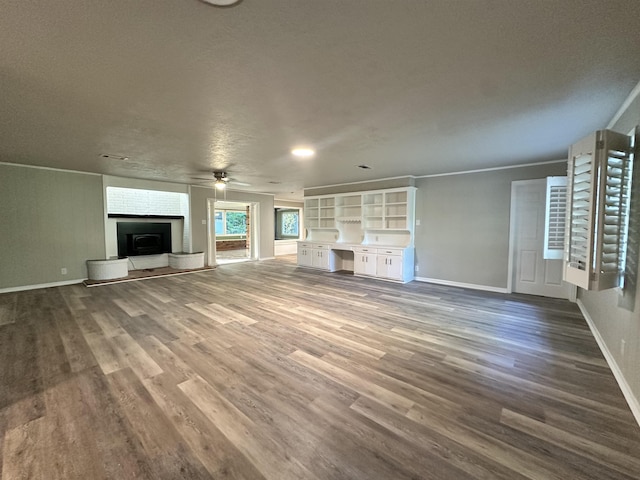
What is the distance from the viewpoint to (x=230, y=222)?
12.6 metres

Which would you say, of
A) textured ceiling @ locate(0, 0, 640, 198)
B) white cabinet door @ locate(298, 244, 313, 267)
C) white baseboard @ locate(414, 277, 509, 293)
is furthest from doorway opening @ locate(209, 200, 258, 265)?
textured ceiling @ locate(0, 0, 640, 198)

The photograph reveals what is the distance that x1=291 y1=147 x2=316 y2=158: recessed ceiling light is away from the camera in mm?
3910

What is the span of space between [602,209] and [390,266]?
416 centimetres

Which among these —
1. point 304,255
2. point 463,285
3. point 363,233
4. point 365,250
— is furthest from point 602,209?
point 304,255

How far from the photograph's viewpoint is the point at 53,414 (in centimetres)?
189

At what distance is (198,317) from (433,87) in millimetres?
3901

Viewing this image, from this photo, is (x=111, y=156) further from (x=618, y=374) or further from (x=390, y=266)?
(x=618, y=374)

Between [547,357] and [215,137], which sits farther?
[215,137]

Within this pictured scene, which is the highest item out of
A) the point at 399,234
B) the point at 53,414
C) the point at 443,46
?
the point at 443,46

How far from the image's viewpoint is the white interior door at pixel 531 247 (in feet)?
15.8

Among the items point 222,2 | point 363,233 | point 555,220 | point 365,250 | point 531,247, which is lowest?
point 365,250

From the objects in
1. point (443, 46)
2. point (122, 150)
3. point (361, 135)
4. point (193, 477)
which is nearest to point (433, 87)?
point (443, 46)

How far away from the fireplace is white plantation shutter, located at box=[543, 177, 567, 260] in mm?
8724

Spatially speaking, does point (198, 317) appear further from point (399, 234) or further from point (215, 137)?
point (399, 234)
